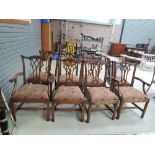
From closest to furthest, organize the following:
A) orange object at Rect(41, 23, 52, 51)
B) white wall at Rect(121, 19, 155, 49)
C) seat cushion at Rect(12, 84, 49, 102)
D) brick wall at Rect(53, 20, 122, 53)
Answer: seat cushion at Rect(12, 84, 49, 102) < orange object at Rect(41, 23, 52, 51) < brick wall at Rect(53, 20, 122, 53) < white wall at Rect(121, 19, 155, 49)

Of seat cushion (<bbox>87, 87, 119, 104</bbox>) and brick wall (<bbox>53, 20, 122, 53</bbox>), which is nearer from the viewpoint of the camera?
seat cushion (<bbox>87, 87, 119, 104</bbox>)

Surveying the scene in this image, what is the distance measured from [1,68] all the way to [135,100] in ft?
6.50

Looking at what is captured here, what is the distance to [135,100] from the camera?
2096 mm

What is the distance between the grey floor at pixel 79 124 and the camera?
1.81m

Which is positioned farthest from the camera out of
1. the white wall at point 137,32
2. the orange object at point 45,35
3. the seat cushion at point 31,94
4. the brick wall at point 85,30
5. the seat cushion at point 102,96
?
the white wall at point 137,32

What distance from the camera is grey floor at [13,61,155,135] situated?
1813 millimetres

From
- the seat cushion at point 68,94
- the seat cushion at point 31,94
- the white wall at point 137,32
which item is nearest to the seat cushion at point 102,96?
the seat cushion at point 68,94

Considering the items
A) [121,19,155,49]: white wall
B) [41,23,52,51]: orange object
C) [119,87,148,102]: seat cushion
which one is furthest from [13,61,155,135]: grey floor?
[121,19,155,49]: white wall

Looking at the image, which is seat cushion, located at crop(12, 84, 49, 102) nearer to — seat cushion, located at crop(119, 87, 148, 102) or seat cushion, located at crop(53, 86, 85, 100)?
seat cushion, located at crop(53, 86, 85, 100)

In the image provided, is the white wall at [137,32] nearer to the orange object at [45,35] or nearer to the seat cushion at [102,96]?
the orange object at [45,35]

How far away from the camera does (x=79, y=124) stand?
197cm

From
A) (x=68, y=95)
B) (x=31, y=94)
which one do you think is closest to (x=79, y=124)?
(x=68, y=95)
